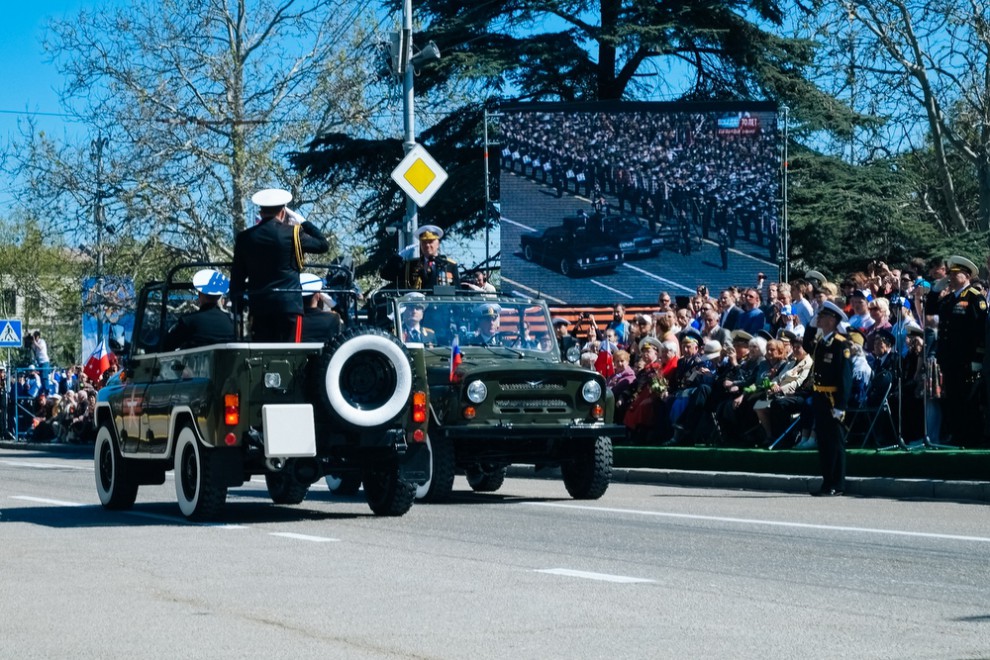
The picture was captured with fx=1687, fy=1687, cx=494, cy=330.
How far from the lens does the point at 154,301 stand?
52.4 ft

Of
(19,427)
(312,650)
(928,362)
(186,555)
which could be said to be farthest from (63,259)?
(312,650)

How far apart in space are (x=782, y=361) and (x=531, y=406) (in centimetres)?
593

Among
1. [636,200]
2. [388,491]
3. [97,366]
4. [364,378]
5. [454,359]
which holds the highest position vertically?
[636,200]

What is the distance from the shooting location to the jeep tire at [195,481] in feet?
46.4

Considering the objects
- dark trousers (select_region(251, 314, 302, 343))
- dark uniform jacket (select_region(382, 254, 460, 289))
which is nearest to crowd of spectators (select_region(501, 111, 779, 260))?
dark uniform jacket (select_region(382, 254, 460, 289))

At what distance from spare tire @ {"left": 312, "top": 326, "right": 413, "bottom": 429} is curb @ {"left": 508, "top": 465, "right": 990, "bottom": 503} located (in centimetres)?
663

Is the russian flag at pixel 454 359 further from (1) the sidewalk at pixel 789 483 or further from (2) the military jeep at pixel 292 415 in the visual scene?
(1) the sidewalk at pixel 789 483

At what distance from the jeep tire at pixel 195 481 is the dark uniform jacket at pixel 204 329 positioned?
36.1 inches

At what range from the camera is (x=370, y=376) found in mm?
14109

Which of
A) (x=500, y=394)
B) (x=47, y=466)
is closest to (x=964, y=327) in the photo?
(x=500, y=394)

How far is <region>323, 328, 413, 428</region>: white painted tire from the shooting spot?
13.8 m

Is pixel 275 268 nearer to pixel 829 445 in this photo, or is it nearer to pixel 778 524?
pixel 778 524

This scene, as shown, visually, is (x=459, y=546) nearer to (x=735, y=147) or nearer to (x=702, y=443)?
(x=702, y=443)

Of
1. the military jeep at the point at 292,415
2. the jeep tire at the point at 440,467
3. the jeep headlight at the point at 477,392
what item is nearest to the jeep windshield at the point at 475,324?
the jeep headlight at the point at 477,392
